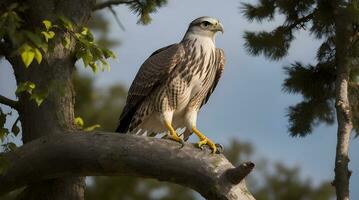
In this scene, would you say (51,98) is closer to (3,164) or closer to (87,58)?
(87,58)

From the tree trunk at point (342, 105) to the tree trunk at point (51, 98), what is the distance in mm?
2577

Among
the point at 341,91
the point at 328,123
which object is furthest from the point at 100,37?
the point at 341,91

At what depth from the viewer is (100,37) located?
15844 mm

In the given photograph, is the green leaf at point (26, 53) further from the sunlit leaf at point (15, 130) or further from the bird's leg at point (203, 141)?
the sunlit leaf at point (15, 130)

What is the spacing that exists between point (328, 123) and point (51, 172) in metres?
4.00

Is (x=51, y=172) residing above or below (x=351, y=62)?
below

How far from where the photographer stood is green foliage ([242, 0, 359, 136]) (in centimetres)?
854

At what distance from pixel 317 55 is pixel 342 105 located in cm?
123

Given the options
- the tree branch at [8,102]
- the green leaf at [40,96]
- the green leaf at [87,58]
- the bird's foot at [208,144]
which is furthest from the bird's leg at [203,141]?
the tree branch at [8,102]

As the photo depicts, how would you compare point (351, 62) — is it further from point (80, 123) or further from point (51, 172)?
point (51, 172)

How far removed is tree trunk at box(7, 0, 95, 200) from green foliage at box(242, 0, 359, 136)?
233 centimetres

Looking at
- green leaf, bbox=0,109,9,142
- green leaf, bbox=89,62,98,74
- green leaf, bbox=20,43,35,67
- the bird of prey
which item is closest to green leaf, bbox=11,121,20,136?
green leaf, bbox=0,109,9,142

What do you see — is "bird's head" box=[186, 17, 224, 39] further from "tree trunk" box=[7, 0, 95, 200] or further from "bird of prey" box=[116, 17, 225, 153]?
"tree trunk" box=[7, 0, 95, 200]

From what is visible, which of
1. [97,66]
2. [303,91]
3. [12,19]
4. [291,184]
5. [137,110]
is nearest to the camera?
[12,19]
